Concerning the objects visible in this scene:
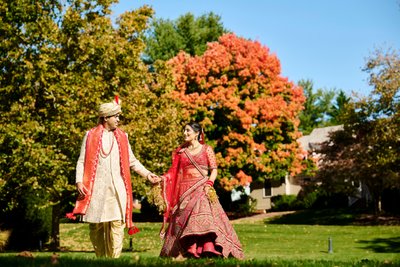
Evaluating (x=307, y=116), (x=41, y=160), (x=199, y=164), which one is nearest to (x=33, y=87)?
(x=41, y=160)

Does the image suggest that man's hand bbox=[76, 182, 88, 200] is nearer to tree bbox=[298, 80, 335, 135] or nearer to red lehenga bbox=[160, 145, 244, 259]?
red lehenga bbox=[160, 145, 244, 259]

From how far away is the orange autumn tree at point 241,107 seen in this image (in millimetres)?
35719

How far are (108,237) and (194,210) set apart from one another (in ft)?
6.76

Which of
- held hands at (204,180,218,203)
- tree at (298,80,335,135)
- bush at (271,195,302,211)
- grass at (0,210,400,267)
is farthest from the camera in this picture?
tree at (298,80,335,135)

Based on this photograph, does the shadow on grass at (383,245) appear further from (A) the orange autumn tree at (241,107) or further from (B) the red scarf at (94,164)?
(B) the red scarf at (94,164)

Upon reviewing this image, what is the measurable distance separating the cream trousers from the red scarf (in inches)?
6.9

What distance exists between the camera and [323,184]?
117ft

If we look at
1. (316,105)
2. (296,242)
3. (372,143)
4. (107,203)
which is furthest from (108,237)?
(316,105)

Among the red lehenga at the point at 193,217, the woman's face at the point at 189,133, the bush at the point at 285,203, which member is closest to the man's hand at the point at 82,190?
the red lehenga at the point at 193,217

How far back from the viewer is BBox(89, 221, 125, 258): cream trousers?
27.3ft

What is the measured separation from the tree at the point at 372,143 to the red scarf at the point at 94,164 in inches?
907

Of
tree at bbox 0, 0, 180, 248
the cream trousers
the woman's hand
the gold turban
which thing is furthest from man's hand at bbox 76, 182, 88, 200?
tree at bbox 0, 0, 180, 248

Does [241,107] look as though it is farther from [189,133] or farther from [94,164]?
[94,164]

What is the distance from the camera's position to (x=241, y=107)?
37.5m
